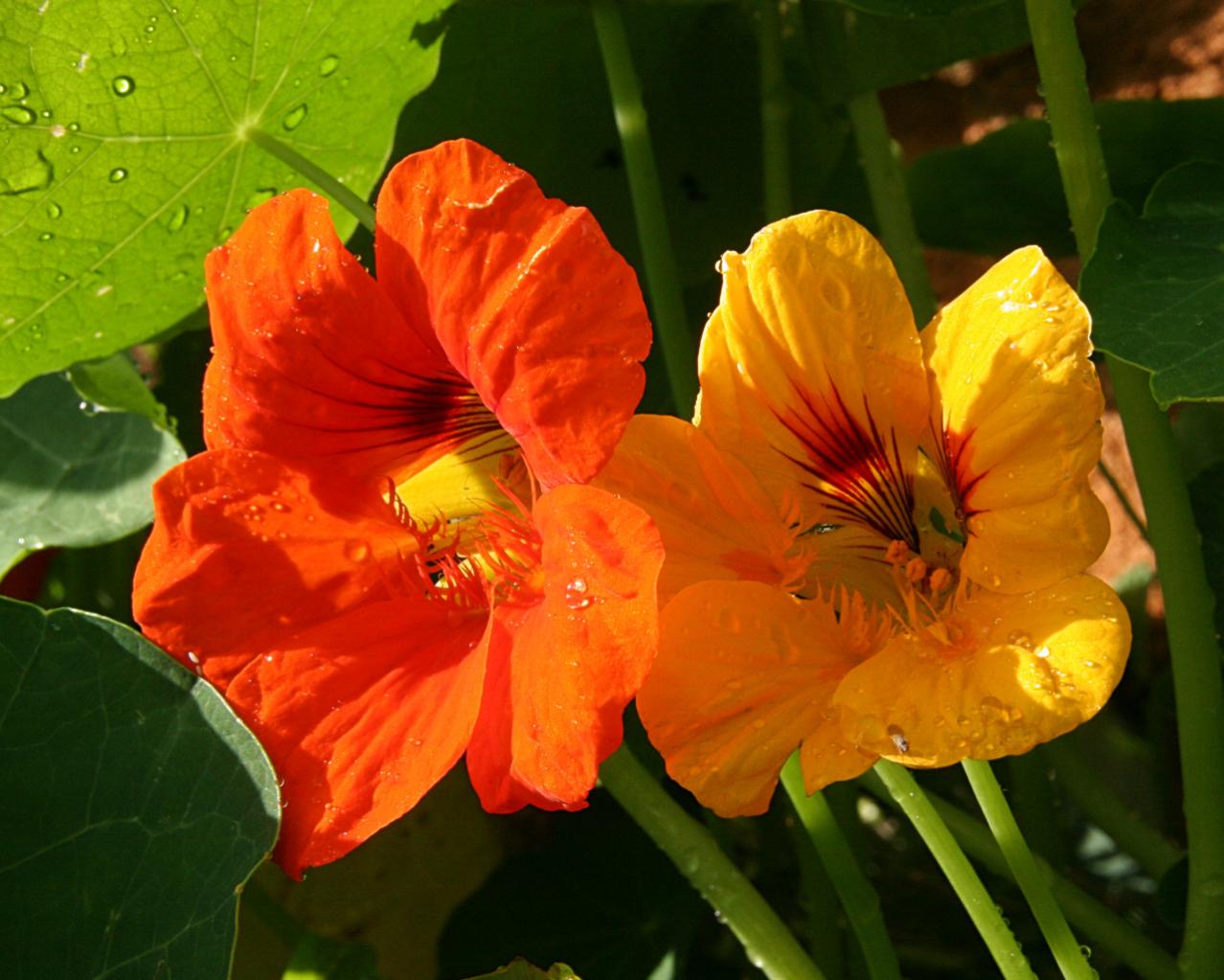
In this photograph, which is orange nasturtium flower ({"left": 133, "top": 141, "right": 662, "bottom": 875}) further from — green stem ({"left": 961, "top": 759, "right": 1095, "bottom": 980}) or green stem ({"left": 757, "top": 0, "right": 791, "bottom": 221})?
green stem ({"left": 757, "top": 0, "right": 791, "bottom": 221})

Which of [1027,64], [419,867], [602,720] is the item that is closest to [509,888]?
[419,867]

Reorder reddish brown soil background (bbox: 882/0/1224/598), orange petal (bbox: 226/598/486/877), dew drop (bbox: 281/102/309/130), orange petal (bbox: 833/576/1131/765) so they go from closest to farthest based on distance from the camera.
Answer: orange petal (bbox: 833/576/1131/765), orange petal (bbox: 226/598/486/877), dew drop (bbox: 281/102/309/130), reddish brown soil background (bbox: 882/0/1224/598)

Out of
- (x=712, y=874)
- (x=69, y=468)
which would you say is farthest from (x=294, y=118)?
(x=712, y=874)

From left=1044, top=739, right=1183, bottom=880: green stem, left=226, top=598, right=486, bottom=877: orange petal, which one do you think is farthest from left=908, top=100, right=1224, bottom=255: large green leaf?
left=226, top=598, right=486, bottom=877: orange petal

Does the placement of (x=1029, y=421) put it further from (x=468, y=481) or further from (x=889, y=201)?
(x=889, y=201)

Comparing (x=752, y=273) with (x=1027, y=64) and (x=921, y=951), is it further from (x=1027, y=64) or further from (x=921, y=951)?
(x=1027, y=64)

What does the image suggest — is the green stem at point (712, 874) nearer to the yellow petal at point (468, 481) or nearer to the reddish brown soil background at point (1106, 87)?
the yellow petal at point (468, 481)
